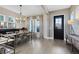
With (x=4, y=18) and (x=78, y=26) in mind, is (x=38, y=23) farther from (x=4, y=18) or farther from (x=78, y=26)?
(x=78, y=26)

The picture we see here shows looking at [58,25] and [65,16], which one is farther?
[58,25]

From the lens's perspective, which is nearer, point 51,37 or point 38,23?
point 51,37

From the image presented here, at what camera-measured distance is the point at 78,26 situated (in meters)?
3.90

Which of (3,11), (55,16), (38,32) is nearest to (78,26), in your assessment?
(55,16)

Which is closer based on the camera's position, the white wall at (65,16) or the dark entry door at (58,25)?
the white wall at (65,16)

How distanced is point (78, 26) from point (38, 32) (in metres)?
6.22

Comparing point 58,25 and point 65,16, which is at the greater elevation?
point 65,16

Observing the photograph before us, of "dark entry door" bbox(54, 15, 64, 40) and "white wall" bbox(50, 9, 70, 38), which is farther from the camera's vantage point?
"dark entry door" bbox(54, 15, 64, 40)
